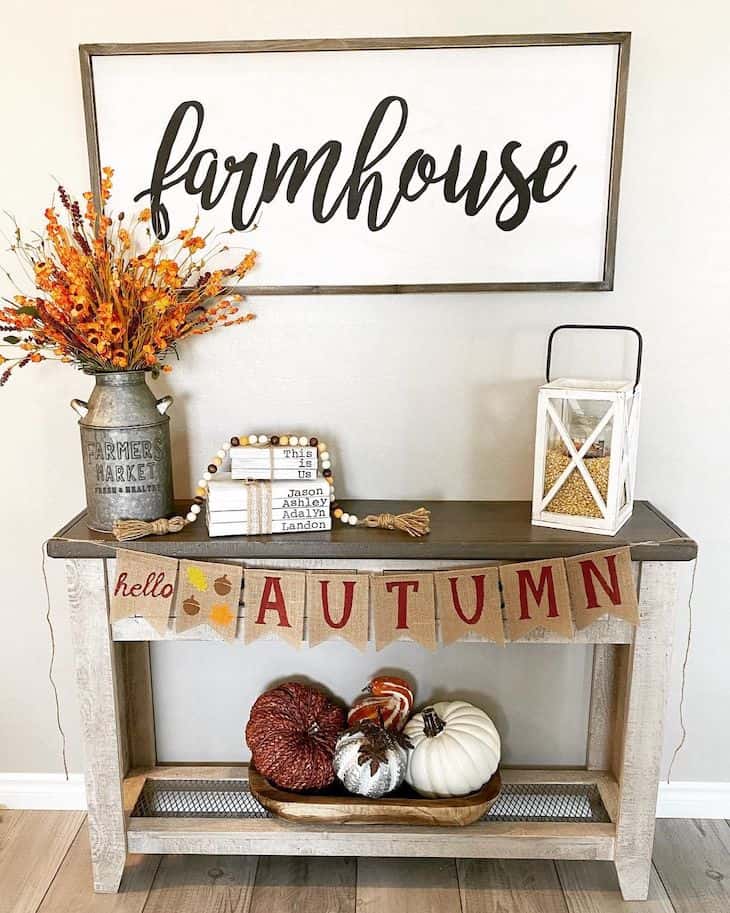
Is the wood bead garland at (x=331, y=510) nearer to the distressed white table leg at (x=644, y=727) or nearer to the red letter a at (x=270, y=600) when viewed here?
the red letter a at (x=270, y=600)

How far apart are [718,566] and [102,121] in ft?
5.50

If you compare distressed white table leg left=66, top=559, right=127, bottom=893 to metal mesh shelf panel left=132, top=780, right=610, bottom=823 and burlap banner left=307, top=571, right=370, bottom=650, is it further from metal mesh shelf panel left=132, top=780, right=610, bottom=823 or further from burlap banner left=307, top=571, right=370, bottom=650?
burlap banner left=307, top=571, right=370, bottom=650

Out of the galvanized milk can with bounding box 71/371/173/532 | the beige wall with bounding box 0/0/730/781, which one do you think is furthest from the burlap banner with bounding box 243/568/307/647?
the beige wall with bounding box 0/0/730/781

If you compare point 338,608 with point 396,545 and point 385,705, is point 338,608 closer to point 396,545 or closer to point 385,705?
point 396,545

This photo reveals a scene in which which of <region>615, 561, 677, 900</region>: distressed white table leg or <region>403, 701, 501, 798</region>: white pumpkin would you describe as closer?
<region>615, 561, 677, 900</region>: distressed white table leg

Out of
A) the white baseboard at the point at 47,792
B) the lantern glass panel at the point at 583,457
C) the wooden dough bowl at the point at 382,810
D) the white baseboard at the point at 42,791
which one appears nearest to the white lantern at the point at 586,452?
the lantern glass panel at the point at 583,457

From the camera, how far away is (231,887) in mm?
1713

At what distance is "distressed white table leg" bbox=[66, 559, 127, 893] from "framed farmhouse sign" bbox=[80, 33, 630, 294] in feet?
2.33

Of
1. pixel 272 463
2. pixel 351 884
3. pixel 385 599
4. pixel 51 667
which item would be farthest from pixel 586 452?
pixel 51 667

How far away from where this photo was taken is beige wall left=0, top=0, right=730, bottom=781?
161 centimetres

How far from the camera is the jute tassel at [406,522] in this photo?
5.07 feet

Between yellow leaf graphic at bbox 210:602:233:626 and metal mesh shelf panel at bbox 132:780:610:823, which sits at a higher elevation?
yellow leaf graphic at bbox 210:602:233:626

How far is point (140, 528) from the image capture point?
1.52 meters

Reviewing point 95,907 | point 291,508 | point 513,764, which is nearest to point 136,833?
point 95,907
